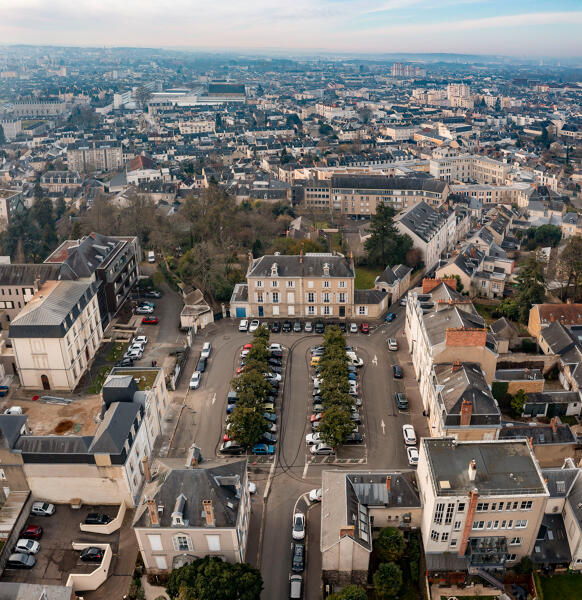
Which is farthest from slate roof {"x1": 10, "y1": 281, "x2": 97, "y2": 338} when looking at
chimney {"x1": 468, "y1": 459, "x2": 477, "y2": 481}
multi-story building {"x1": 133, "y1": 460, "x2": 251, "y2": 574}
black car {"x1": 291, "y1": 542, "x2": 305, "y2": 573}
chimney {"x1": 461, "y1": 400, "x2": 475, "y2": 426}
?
chimney {"x1": 468, "y1": 459, "x2": 477, "y2": 481}

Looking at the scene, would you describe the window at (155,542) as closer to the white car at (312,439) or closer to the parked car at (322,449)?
the parked car at (322,449)

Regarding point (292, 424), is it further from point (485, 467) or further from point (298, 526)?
point (485, 467)

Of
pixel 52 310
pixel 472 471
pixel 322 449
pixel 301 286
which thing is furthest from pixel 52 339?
pixel 472 471

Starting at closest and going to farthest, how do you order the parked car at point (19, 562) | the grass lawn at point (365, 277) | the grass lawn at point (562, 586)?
1. the grass lawn at point (562, 586)
2. the parked car at point (19, 562)
3. the grass lawn at point (365, 277)

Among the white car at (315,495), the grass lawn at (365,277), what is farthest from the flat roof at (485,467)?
the grass lawn at (365,277)

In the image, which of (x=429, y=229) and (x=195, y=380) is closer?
(x=195, y=380)

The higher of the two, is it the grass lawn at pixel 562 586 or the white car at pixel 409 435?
the white car at pixel 409 435

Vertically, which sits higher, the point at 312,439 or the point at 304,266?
the point at 304,266

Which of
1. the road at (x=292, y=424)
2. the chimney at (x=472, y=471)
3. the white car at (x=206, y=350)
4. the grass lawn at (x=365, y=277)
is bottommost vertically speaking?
the grass lawn at (x=365, y=277)
